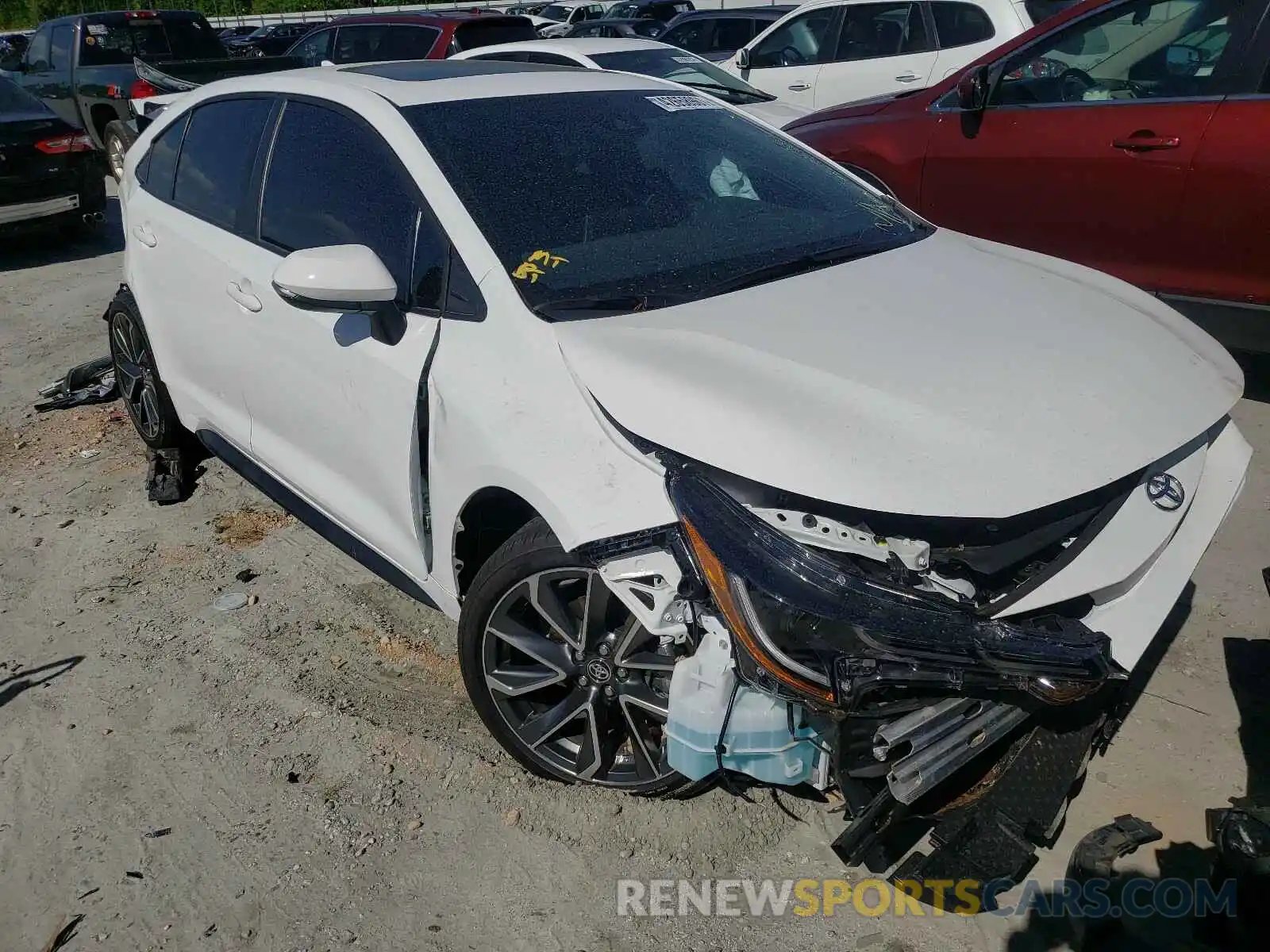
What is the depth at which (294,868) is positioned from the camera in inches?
105

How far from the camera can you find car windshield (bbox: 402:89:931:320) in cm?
280

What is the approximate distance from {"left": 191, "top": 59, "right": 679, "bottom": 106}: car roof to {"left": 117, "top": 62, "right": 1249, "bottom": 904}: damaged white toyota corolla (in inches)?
0.9

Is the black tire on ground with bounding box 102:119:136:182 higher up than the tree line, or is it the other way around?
the black tire on ground with bounding box 102:119:136:182

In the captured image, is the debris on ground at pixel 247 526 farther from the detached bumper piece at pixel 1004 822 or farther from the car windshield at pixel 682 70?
the car windshield at pixel 682 70

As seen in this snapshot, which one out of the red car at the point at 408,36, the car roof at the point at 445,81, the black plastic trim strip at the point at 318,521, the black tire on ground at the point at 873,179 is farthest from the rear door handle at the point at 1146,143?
the red car at the point at 408,36

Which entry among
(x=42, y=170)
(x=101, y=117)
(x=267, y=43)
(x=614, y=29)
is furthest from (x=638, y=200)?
(x=267, y=43)

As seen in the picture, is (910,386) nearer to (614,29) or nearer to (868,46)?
(868,46)

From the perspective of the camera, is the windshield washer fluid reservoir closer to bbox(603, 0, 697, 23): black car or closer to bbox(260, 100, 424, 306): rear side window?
bbox(260, 100, 424, 306): rear side window

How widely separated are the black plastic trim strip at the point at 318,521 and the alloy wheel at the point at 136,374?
2.01 ft

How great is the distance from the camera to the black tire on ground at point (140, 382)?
461cm

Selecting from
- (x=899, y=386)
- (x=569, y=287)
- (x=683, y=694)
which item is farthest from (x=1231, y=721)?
A: (x=569, y=287)

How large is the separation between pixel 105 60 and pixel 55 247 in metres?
3.61

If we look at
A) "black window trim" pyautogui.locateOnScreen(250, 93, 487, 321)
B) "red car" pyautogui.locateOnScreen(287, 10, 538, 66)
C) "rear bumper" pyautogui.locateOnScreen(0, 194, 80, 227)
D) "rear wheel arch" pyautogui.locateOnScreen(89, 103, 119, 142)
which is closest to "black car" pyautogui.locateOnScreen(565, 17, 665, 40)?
"red car" pyautogui.locateOnScreen(287, 10, 538, 66)

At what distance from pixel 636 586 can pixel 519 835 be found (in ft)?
2.94
